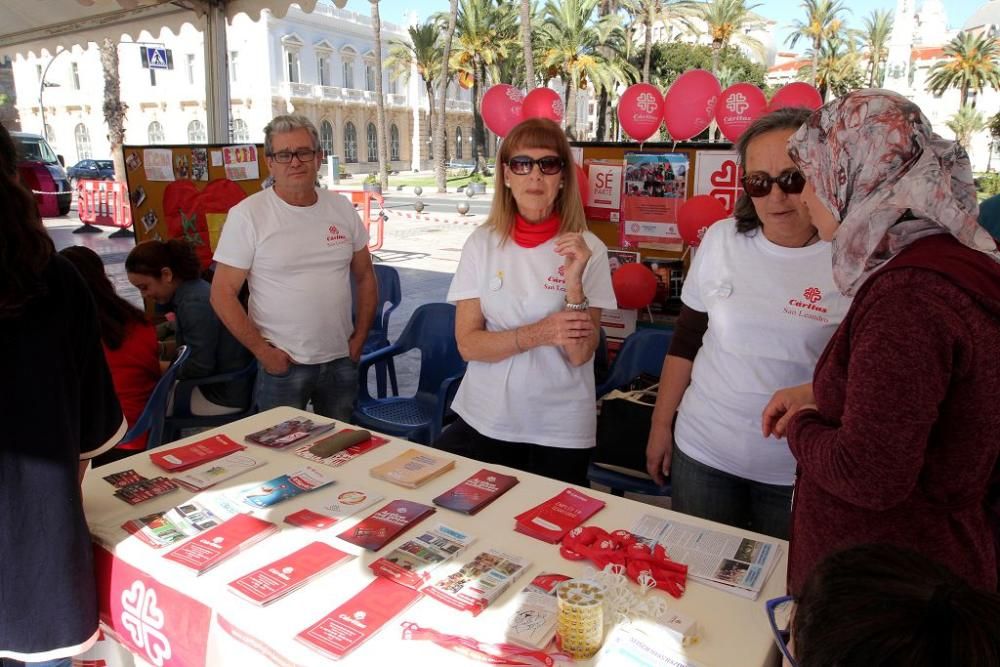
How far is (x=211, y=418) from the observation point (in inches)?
128

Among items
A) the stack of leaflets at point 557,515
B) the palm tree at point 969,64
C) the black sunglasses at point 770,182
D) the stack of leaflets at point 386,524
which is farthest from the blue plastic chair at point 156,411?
the palm tree at point 969,64

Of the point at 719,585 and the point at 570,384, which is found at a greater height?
the point at 570,384

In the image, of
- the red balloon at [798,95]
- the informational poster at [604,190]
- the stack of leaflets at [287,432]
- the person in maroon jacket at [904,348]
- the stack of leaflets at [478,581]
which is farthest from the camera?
the informational poster at [604,190]

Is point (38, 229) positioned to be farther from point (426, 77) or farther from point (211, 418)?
point (426, 77)

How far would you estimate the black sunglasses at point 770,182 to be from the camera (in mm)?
1534

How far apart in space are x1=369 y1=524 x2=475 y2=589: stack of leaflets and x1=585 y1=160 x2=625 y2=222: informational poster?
2.19 m


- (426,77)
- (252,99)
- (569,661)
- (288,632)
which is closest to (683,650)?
(569,661)

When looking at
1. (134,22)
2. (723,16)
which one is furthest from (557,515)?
(723,16)

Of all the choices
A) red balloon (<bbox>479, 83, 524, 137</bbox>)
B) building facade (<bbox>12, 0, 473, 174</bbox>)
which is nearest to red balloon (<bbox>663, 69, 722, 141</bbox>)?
red balloon (<bbox>479, 83, 524, 137</bbox>)

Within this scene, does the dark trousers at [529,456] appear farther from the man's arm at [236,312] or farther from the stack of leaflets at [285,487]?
the man's arm at [236,312]

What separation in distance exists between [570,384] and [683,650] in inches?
37.1

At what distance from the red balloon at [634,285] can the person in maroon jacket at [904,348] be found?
198cm

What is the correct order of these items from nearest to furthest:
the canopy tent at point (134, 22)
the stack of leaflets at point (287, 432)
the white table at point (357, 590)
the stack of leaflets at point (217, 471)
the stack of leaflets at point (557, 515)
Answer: the white table at point (357, 590) < the stack of leaflets at point (557, 515) < the stack of leaflets at point (217, 471) < the stack of leaflets at point (287, 432) < the canopy tent at point (134, 22)

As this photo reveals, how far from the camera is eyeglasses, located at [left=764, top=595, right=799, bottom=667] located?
989 mm
